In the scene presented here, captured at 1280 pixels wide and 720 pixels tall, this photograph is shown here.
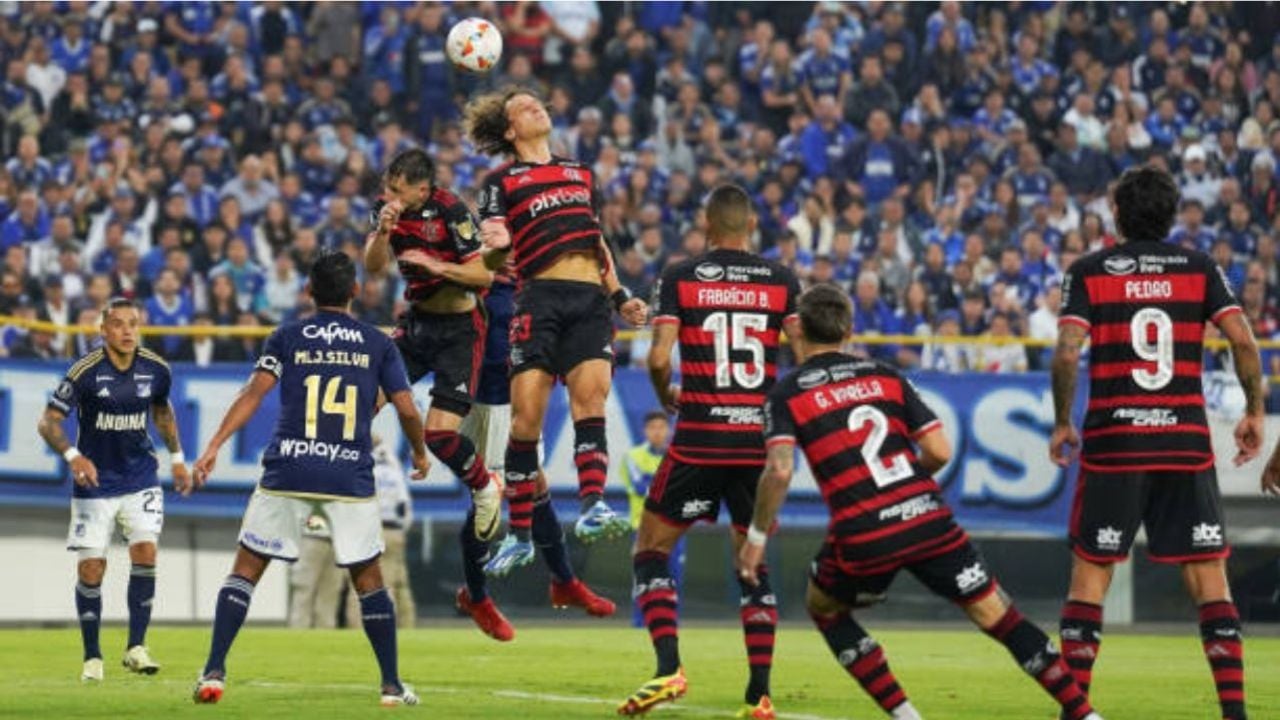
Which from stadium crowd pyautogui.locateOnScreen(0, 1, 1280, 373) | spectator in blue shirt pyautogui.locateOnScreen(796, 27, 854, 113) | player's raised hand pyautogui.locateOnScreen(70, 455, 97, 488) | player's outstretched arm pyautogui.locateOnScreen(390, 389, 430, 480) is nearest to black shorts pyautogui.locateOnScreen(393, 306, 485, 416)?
player's outstretched arm pyautogui.locateOnScreen(390, 389, 430, 480)

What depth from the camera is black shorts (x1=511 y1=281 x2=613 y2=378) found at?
1439 cm

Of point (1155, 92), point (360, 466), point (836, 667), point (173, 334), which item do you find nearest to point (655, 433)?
point (173, 334)

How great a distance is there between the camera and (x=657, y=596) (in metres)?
13.3

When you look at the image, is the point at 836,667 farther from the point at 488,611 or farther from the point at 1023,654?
the point at 1023,654

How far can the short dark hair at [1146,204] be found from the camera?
12.0m

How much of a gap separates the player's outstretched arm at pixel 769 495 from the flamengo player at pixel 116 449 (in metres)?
6.66

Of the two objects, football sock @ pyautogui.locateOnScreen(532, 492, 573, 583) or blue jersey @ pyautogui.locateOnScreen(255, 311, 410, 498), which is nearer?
blue jersey @ pyautogui.locateOnScreen(255, 311, 410, 498)

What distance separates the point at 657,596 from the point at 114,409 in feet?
17.2

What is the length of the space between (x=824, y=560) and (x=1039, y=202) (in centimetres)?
1888

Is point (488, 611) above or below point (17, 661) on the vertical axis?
above

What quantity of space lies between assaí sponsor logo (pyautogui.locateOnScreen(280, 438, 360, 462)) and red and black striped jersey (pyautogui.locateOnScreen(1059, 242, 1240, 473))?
13.0 ft

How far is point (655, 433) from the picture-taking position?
24938 millimetres

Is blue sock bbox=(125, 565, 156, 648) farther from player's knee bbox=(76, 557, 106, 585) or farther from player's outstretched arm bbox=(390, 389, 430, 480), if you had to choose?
player's outstretched arm bbox=(390, 389, 430, 480)

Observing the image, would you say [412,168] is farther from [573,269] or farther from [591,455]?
[591,455]
